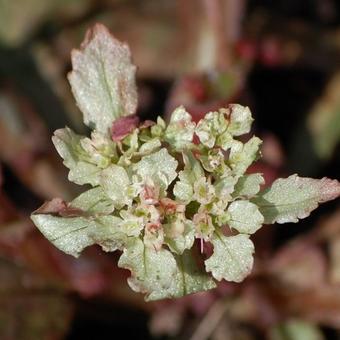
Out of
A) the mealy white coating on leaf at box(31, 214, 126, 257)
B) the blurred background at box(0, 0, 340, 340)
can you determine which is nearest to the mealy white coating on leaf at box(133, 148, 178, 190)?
the mealy white coating on leaf at box(31, 214, 126, 257)

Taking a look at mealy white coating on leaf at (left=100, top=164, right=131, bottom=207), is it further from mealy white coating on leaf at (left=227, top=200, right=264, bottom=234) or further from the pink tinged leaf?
mealy white coating on leaf at (left=227, top=200, right=264, bottom=234)

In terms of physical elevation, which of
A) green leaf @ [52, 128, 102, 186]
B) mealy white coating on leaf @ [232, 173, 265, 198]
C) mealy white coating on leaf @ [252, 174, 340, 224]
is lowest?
mealy white coating on leaf @ [252, 174, 340, 224]

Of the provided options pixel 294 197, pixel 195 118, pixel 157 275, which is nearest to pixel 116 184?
pixel 157 275

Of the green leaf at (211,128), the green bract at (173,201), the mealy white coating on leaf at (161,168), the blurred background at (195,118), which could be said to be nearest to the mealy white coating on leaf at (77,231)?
the green bract at (173,201)

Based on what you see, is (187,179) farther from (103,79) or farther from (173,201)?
(103,79)

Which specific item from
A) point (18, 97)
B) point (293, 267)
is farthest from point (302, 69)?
point (18, 97)

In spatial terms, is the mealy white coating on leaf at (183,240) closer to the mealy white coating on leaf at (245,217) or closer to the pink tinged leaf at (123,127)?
the mealy white coating on leaf at (245,217)
